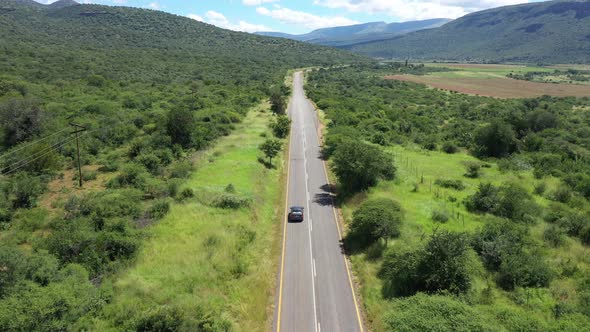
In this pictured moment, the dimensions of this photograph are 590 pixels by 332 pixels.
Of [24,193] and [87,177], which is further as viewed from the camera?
[87,177]

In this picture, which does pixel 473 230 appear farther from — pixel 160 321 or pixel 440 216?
pixel 160 321

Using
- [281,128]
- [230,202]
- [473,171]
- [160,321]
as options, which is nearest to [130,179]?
[230,202]

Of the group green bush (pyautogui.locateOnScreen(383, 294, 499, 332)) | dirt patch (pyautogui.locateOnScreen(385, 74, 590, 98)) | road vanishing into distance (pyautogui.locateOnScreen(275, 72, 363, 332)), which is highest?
dirt patch (pyautogui.locateOnScreen(385, 74, 590, 98))

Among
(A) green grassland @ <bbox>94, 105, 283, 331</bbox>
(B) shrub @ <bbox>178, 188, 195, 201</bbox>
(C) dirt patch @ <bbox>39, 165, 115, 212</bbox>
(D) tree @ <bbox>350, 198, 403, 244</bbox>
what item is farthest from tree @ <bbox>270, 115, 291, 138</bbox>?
(D) tree @ <bbox>350, 198, 403, 244</bbox>

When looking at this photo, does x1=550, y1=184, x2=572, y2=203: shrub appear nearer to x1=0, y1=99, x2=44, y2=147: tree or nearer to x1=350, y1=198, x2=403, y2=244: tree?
x1=350, y1=198, x2=403, y2=244: tree

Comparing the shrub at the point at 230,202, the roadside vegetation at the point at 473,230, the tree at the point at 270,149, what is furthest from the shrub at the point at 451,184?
the shrub at the point at 230,202

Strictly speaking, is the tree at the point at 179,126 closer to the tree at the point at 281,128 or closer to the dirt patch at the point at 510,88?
the tree at the point at 281,128

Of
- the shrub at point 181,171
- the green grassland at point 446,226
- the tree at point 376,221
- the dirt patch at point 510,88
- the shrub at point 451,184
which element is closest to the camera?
the green grassland at point 446,226
